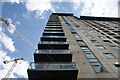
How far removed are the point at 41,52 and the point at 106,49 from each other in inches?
379

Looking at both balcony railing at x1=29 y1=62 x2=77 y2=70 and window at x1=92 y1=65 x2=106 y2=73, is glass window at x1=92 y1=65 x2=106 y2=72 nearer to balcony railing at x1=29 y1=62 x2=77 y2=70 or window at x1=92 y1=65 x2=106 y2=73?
window at x1=92 y1=65 x2=106 y2=73

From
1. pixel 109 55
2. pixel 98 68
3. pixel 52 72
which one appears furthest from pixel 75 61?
pixel 109 55

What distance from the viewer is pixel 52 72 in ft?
38.7

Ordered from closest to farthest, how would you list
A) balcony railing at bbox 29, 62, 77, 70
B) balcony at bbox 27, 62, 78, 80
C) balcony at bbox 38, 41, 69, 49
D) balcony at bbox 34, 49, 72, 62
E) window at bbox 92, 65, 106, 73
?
balcony at bbox 27, 62, 78, 80
balcony railing at bbox 29, 62, 77, 70
window at bbox 92, 65, 106, 73
balcony at bbox 34, 49, 72, 62
balcony at bbox 38, 41, 69, 49

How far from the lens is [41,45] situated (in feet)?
61.6

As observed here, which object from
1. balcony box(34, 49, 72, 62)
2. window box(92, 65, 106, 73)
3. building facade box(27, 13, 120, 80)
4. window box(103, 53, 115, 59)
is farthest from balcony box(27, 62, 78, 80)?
window box(103, 53, 115, 59)

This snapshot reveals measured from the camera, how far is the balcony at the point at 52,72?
1167cm

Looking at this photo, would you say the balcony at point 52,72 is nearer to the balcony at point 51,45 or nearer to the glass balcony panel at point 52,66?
the glass balcony panel at point 52,66

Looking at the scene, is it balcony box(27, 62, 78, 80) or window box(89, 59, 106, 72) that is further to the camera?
window box(89, 59, 106, 72)

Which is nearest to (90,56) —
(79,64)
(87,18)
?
(79,64)

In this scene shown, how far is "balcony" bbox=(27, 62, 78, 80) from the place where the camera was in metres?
11.7

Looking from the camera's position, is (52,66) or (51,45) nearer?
(52,66)

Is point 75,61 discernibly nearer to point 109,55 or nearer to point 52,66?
point 52,66

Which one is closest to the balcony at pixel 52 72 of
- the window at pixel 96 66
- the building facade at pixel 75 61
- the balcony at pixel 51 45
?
the building facade at pixel 75 61
